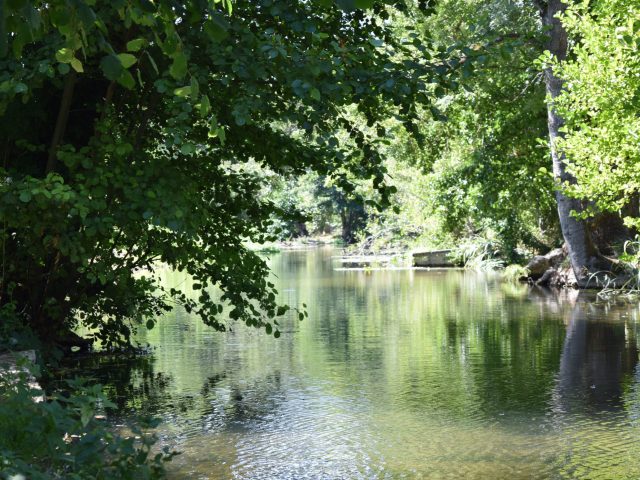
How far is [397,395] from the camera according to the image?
10.3 m

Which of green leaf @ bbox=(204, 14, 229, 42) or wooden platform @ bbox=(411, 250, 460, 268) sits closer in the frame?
green leaf @ bbox=(204, 14, 229, 42)

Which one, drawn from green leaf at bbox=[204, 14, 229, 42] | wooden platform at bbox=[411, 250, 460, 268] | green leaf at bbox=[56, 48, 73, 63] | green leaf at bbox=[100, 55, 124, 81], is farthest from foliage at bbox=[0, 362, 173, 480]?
wooden platform at bbox=[411, 250, 460, 268]

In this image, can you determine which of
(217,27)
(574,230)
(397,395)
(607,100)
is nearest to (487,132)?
(574,230)

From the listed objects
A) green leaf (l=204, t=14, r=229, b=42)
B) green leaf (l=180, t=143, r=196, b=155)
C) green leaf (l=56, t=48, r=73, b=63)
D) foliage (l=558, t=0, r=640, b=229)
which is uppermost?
foliage (l=558, t=0, r=640, b=229)

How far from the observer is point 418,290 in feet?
82.3

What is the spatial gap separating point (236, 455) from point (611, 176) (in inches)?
347

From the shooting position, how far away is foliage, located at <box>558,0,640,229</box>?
13531mm

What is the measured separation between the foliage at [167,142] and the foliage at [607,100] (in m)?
4.01

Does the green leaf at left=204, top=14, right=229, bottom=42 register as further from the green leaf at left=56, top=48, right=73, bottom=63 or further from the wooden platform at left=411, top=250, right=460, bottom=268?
the wooden platform at left=411, top=250, right=460, bottom=268

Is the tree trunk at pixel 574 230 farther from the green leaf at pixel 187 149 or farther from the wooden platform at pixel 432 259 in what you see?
the green leaf at pixel 187 149

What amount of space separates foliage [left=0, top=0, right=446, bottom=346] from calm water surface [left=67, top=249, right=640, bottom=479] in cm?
107

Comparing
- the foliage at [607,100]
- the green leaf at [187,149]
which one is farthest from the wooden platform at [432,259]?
the green leaf at [187,149]

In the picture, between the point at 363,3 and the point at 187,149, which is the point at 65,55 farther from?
the point at 187,149

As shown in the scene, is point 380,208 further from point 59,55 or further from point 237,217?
point 59,55
